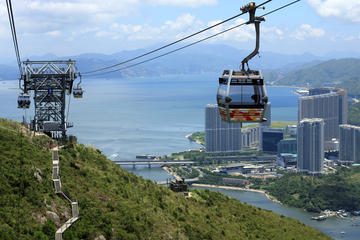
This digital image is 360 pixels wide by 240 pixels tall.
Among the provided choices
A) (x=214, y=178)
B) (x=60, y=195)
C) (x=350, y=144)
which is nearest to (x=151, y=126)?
(x=214, y=178)

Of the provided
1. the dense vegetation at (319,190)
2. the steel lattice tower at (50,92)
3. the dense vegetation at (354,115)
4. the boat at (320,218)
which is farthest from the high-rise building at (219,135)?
the steel lattice tower at (50,92)

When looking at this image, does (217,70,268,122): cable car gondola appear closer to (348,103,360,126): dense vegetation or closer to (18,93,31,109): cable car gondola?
(18,93,31,109): cable car gondola

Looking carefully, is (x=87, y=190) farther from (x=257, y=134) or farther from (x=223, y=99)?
(x=257, y=134)

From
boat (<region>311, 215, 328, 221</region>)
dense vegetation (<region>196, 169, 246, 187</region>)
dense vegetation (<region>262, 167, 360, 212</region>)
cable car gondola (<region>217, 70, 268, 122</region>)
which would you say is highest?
cable car gondola (<region>217, 70, 268, 122</region>)

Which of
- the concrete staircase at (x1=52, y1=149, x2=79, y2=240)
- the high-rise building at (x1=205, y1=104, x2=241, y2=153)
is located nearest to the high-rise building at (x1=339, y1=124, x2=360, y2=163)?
the high-rise building at (x1=205, y1=104, x2=241, y2=153)

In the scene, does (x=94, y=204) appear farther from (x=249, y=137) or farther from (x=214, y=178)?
(x=249, y=137)

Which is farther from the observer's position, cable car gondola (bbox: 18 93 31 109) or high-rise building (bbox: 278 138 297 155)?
high-rise building (bbox: 278 138 297 155)

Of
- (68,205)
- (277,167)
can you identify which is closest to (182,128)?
(277,167)
